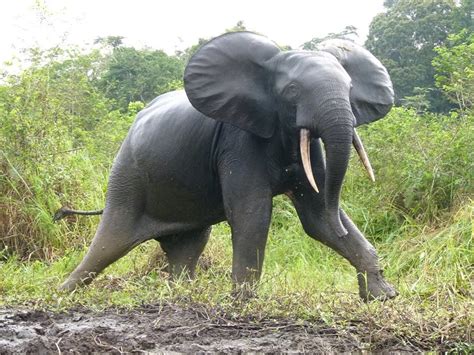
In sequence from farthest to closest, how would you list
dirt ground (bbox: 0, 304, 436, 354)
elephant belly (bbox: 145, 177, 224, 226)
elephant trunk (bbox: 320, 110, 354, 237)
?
1. elephant belly (bbox: 145, 177, 224, 226)
2. elephant trunk (bbox: 320, 110, 354, 237)
3. dirt ground (bbox: 0, 304, 436, 354)

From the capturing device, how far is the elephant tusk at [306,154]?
4.50 m

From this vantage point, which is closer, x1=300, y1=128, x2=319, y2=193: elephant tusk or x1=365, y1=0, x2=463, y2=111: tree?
x1=300, y1=128, x2=319, y2=193: elephant tusk

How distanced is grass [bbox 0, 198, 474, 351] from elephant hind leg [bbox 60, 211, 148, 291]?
15 centimetres

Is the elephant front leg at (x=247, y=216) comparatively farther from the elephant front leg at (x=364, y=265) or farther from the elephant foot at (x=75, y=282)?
the elephant foot at (x=75, y=282)

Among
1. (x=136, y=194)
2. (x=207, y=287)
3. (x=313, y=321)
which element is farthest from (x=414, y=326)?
(x=136, y=194)

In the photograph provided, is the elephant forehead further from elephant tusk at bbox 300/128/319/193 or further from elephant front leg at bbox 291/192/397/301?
elephant front leg at bbox 291/192/397/301

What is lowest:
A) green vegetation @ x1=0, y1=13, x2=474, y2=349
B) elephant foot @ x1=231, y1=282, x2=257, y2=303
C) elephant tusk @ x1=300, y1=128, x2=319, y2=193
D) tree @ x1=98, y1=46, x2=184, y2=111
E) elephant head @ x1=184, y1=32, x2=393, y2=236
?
tree @ x1=98, y1=46, x2=184, y2=111

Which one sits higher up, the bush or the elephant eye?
the elephant eye

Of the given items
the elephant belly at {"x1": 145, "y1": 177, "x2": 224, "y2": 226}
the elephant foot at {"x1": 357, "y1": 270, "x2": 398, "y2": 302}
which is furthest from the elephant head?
the elephant belly at {"x1": 145, "y1": 177, "x2": 224, "y2": 226}

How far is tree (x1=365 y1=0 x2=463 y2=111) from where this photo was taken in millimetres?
21469

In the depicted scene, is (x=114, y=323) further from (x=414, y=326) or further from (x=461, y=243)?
(x=461, y=243)

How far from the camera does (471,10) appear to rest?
22.1 metres

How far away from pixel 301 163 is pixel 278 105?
378 mm

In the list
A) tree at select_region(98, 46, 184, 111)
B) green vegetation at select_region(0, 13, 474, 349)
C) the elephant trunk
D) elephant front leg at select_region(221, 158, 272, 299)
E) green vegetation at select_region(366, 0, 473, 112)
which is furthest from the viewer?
green vegetation at select_region(366, 0, 473, 112)
